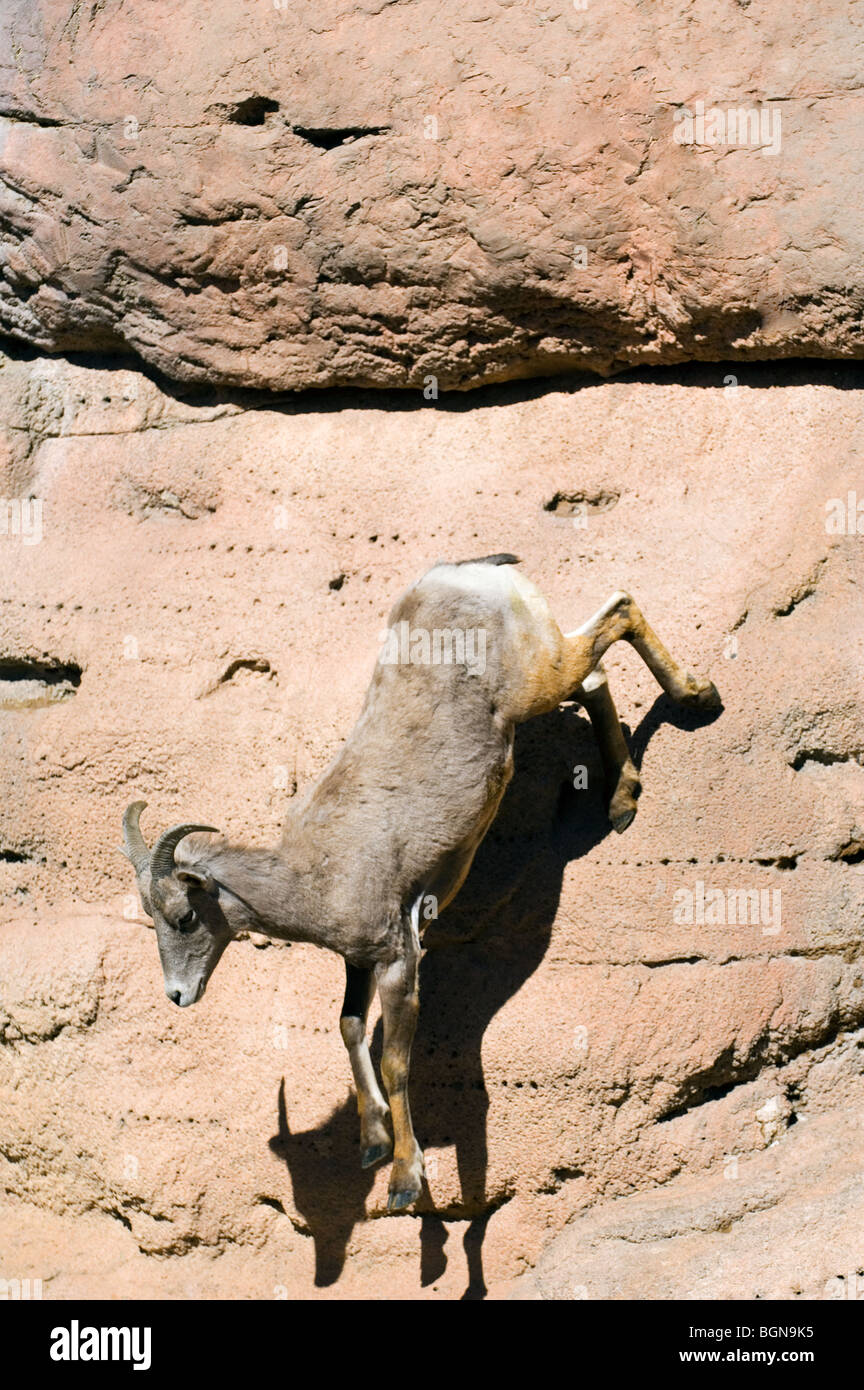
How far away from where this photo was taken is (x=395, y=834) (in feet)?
20.9

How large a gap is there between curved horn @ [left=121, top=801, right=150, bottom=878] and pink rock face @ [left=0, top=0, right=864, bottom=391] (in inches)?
111

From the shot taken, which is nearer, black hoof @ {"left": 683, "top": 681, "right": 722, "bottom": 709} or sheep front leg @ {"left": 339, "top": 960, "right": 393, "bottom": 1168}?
sheep front leg @ {"left": 339, "top": 960, "right": 393, "bottom": 1168}

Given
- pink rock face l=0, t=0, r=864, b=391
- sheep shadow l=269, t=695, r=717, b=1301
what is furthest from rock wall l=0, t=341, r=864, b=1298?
pink rock face l=0, t=0, r=864, b=391

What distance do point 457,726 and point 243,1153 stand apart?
2591mm

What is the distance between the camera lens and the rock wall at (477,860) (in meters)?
6.96

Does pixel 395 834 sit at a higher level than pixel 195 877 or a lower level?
higher

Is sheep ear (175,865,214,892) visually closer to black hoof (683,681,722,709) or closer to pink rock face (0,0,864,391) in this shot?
black hoof (683,681,722,709)

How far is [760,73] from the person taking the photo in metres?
7.16

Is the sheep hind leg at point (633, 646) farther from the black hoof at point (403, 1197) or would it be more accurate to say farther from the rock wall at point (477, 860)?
the black hoof at point (403, 1197)

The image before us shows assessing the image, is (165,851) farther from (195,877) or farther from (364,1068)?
(364,1068)

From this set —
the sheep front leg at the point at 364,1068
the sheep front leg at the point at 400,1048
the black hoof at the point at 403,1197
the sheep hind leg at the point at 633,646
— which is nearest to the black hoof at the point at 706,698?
the sheep hind leg at the point at 633,646

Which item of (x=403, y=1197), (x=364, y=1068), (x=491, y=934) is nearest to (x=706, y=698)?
(x=491, y=934)

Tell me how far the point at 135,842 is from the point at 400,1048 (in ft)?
4.68

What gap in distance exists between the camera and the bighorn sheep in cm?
634
